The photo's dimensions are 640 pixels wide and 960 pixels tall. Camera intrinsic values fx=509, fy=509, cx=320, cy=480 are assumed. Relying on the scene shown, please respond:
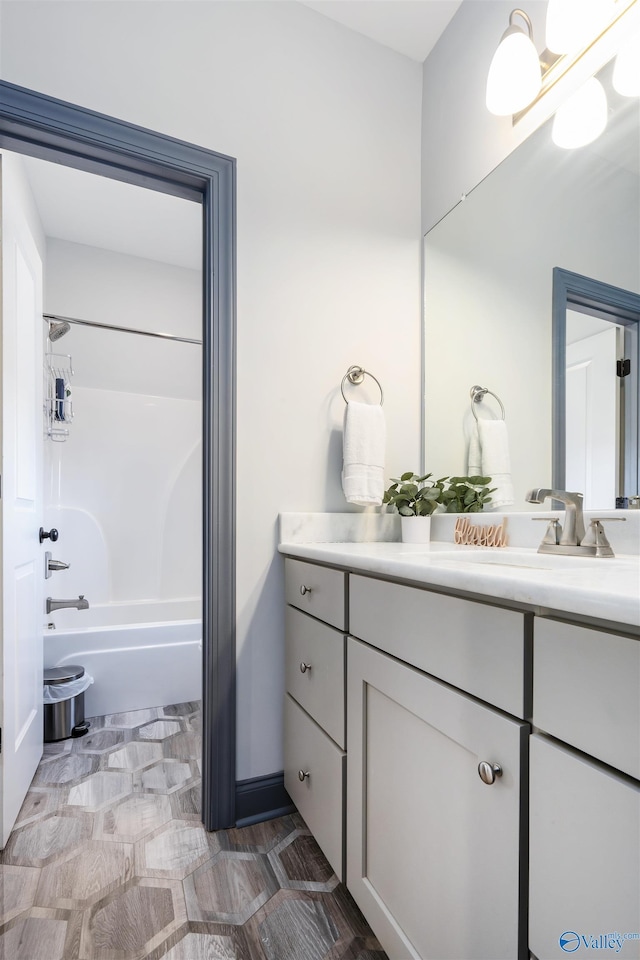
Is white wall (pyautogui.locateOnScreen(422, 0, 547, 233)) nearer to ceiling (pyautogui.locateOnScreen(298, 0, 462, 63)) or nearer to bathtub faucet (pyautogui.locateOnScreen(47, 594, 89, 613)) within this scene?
ceiling (pyautogui.locateOnScreen(298, 0, 462, 63))

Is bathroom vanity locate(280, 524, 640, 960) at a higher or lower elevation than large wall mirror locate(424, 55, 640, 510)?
lower

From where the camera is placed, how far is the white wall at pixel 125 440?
8.98ft

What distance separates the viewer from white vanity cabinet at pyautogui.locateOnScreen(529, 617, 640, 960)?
0.49 metres

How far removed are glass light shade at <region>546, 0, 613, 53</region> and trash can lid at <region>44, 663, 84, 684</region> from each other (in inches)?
102

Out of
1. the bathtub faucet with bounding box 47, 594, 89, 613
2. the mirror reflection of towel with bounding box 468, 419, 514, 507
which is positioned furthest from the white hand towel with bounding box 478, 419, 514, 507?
the bathtub faucet with bounding box 47, 594, 89, 613

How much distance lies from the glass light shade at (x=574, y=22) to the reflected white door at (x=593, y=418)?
0.71m

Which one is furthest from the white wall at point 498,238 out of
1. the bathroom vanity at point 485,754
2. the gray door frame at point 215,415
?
the gray door frame at point 215,415

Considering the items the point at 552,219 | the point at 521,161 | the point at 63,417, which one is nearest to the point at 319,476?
the point at 552,219

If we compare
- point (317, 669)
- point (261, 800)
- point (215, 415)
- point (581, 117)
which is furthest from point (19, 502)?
point (581, 117)

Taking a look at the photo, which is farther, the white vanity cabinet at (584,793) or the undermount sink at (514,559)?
the undermount sink at (514,559)

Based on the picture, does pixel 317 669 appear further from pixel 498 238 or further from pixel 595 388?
pixel 498 238

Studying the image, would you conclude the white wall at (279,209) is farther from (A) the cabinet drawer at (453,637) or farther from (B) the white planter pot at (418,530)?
(A) the cabinet drawer at (453,637)

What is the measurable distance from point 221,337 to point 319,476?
51 cm

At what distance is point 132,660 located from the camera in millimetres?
2322
